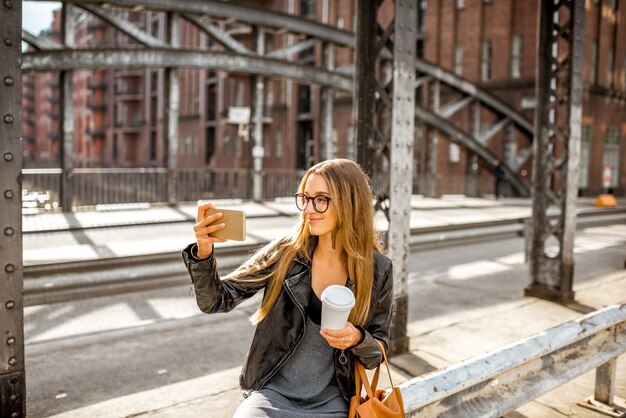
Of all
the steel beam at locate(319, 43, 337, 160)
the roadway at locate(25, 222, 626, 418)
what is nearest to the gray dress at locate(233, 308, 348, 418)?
the roadway at locate(25, 222, 626, 418)

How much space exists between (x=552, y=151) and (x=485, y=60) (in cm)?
2444

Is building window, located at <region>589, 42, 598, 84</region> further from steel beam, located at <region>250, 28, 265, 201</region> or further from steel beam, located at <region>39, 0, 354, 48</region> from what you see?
steel beam, located at <region>250, 28, 265, 201</region>

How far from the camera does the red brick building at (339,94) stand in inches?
1125

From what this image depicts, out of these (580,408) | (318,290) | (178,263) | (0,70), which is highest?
(0,70)

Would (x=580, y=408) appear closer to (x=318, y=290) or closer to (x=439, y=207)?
(x=318, y=290)

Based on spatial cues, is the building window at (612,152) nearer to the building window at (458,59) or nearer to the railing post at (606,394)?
the building window at (458,59)

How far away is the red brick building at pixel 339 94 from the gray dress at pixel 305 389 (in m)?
9.05

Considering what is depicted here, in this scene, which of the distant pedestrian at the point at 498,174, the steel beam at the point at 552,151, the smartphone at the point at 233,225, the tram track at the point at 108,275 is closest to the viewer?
the smartphone at the point at 233,225

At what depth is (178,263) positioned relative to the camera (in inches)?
201

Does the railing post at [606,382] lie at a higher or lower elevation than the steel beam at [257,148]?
lower

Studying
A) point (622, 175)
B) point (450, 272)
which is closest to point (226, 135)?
point (622, 175)

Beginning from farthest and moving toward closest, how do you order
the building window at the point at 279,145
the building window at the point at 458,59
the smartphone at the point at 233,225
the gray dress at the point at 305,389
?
the building window at the point at 279,145 → the building window at the point at 458,59 → the gray dress at the point at 305,389 → the smartphone at the point at 233,225

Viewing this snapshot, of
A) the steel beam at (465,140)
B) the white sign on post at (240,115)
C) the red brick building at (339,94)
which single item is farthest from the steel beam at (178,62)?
the steel beam at (465,140)

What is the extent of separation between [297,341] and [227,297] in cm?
36
